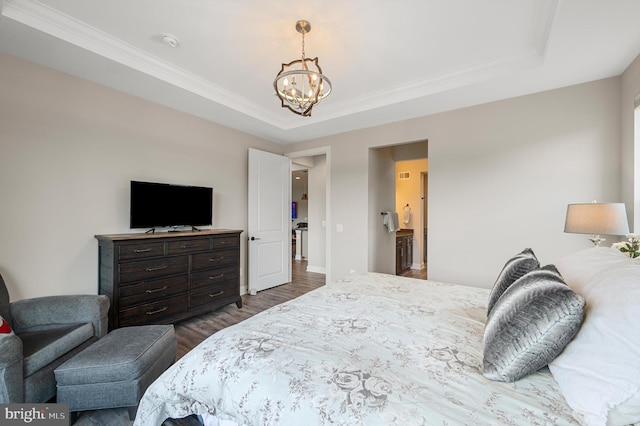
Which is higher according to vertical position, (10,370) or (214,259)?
(214,259)

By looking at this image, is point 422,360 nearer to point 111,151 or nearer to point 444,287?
point 444,287

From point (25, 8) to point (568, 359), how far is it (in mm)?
3668

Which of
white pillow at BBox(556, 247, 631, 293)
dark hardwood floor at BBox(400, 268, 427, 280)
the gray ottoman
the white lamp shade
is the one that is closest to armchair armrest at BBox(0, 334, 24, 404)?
the gray ottoman

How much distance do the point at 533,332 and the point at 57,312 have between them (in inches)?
115

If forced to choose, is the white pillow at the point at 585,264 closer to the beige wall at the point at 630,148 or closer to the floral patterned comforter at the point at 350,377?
the floral patterned comforter at the point at 350,377

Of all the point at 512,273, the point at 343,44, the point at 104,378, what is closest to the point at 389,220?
the point at 343,44

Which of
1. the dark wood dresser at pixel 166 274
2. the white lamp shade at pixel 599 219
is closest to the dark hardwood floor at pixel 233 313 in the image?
the dark wood dresser at pixel 166 274

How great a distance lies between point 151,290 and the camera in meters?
2.59

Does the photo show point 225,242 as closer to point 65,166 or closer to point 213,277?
point 213,277

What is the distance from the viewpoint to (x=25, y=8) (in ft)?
5.98

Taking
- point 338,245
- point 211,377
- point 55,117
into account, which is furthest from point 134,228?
point 338,245

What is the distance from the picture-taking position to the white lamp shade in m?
1.91

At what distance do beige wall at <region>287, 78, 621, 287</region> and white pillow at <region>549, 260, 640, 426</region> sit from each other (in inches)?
87.4

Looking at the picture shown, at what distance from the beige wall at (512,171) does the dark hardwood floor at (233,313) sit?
2.23 metres
